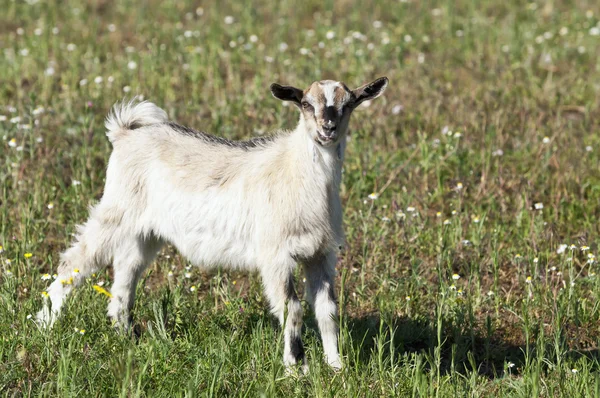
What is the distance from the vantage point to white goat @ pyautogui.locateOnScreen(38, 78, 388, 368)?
5934 millimetres

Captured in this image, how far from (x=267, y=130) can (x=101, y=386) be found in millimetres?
4689

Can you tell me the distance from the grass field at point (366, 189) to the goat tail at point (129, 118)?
3.66ft

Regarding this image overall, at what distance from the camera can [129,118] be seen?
22.6 ft

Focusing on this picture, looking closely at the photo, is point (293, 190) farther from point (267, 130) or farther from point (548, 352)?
point (267, 130)

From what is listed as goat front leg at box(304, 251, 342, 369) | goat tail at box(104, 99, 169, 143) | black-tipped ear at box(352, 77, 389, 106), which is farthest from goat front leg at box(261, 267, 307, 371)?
goat tail at box(104, 99, 169, 143)

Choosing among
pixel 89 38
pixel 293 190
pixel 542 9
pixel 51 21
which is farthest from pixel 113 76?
pixel 542 9

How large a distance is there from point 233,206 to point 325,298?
87 cm

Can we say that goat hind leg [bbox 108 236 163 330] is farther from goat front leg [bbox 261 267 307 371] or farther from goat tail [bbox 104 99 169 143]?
goat front leg [bbox 261 267 307 371]

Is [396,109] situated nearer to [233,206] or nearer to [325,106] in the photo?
[233,206]

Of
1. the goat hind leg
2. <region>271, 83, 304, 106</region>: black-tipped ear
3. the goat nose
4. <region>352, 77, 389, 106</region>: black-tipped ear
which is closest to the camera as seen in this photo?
the goat nose

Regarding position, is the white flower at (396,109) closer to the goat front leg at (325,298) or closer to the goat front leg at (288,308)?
the goat front leg at (325,298)

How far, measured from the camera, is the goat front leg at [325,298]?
19.8 feet

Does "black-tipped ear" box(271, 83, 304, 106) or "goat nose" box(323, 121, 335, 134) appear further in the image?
"black-tipped ear" box(271, 83, 304, 106)

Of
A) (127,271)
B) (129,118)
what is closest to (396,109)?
(129,118)
